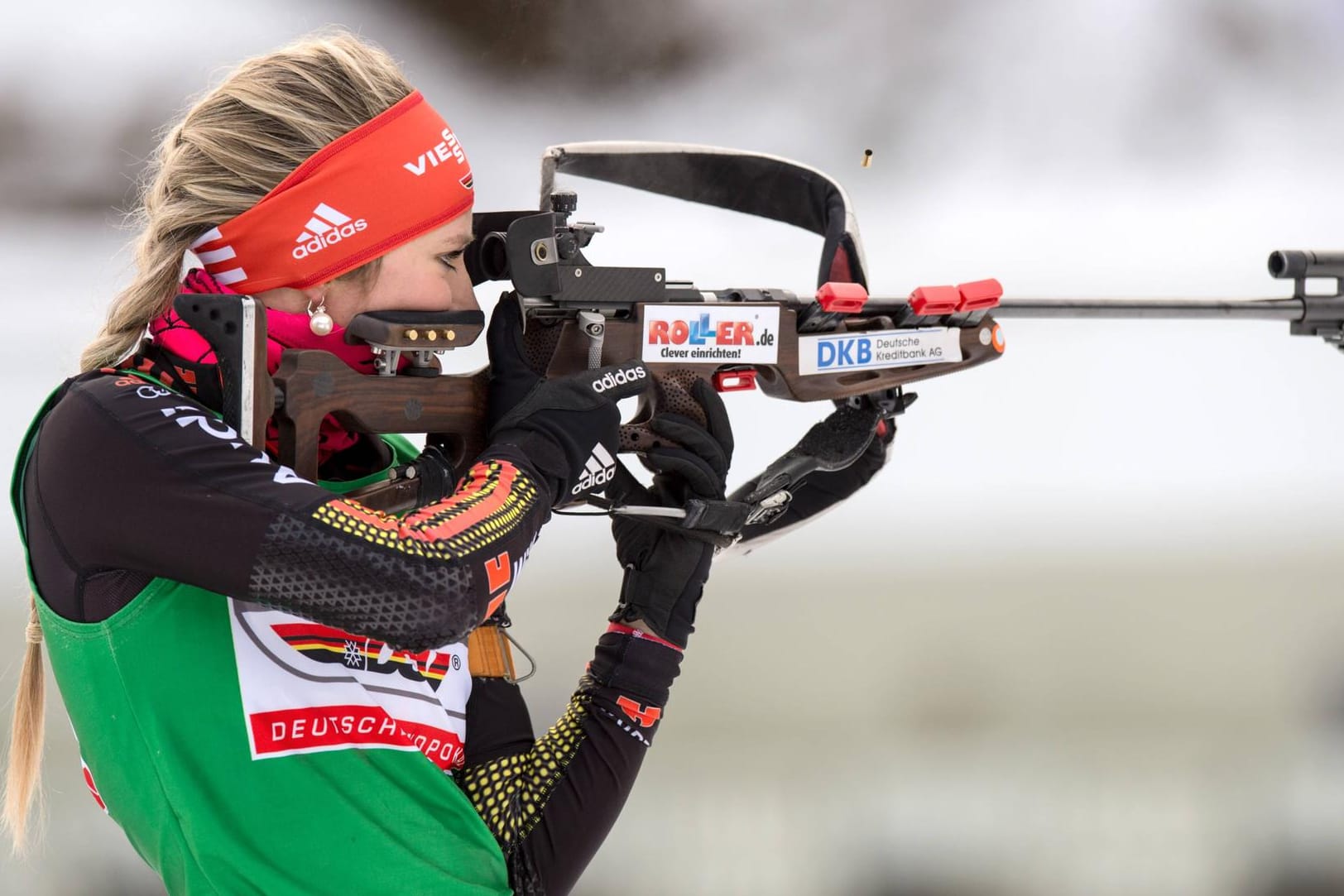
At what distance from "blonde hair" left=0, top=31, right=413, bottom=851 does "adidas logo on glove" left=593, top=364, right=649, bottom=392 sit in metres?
0.26

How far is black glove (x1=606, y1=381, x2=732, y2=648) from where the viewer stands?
3.64 ft

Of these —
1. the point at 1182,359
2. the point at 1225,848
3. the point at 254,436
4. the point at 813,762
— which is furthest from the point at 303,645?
the point at 1182,359

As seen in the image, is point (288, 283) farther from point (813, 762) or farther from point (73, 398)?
point (813, 762)

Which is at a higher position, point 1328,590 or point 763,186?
point 763,186

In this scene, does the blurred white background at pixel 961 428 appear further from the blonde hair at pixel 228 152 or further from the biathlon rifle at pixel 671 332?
the blonde hair at pixel 228 152

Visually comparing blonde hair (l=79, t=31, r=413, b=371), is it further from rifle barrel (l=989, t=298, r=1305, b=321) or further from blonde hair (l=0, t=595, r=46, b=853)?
rifle barrel (l=989, t=298, r=1305, b=321)

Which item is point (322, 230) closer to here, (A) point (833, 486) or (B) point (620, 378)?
(B) point (620, 378)

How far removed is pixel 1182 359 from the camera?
223 centimetres

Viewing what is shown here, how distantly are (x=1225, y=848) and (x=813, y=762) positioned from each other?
0.62 m

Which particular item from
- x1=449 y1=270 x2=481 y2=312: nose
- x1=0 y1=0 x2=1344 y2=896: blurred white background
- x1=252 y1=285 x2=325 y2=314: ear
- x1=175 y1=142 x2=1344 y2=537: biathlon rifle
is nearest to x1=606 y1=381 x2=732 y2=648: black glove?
x1=175 y1=142 x2=1344 y2=537: biathlon rifle

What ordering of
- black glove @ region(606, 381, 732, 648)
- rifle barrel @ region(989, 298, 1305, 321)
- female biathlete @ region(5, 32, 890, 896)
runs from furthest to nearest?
rifle barrel @ region(989, 298, 1305, 321)
black glove @ region(606, 381, 732, 648)
female biathlete @ region(5, 32, 890, 896)

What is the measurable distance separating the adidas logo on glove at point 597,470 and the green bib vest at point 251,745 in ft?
0.66

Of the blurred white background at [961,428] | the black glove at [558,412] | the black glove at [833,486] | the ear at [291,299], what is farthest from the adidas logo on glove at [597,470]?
the blurred white background at [961,428]

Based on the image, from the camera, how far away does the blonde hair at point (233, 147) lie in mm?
869
